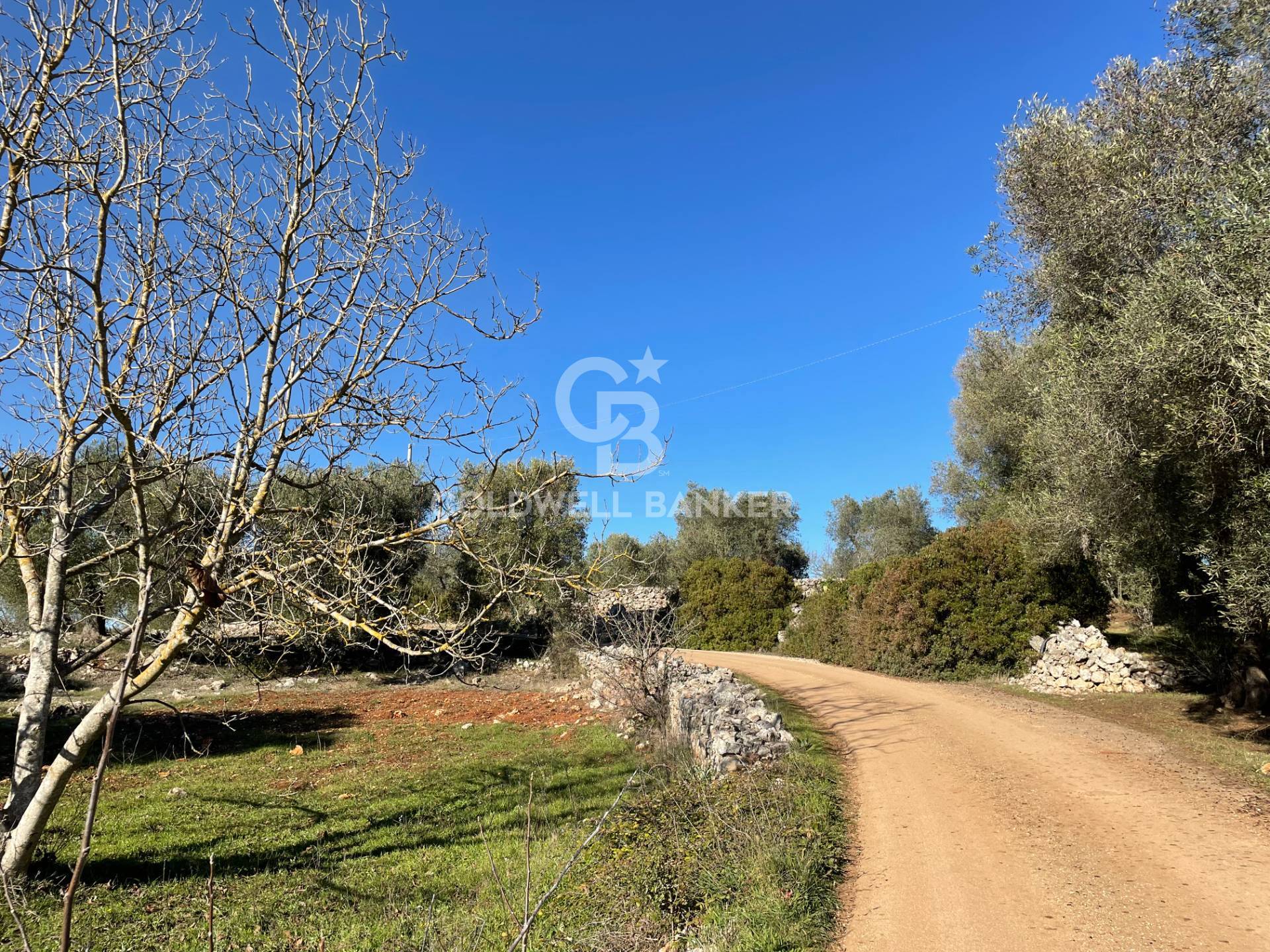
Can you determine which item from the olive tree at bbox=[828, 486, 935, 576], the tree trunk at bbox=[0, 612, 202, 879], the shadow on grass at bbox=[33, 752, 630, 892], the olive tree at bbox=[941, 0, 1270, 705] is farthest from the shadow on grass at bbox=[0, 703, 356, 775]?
the olive tree at bbox=[828, 486, 935, 576]

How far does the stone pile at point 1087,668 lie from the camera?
1405cm

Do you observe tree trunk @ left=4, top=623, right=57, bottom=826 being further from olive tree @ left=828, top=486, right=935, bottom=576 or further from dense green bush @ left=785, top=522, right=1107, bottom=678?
olive tree @ left=828, top=486, right=935, bottom=576

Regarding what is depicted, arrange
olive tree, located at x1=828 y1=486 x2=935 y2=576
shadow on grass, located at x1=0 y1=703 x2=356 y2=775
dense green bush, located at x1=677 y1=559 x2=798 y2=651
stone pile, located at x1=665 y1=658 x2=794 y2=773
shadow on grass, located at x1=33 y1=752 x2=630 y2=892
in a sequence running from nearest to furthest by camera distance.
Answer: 1. shadow on grass, located at x1=33 y1=752 x2=630 y2=892
2. stone pile, located at x1=665 y1=658 x2=794 y2=773
3. shadow on grass, located at x1=0 y1=703 x2=356 y2=775
4. dense green bush, located at x1=677 y1=559 x2=798 y2=651
5. olive tree, located at x1=828 y1=486 x2=935 y2=576

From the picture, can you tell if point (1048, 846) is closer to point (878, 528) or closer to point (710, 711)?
point (710, 711)

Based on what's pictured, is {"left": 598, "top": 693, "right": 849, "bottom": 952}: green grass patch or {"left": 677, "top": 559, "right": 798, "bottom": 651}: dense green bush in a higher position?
{"left": 677, "top": 559, "right": 798, "bottom": 651}: dense green bush

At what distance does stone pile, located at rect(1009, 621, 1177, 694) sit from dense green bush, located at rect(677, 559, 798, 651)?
12637 mm

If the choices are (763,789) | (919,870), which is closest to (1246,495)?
(919,870)

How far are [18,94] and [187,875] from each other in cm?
739

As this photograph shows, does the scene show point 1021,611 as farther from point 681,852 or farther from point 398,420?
point 398,420

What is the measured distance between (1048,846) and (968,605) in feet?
38.4

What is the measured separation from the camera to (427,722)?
16.0 meters

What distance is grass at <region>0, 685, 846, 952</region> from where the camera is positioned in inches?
222

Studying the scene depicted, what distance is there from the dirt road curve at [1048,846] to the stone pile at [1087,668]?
4.04 meters

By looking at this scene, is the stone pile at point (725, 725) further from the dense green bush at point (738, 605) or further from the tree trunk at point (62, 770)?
the dense green bush at point (738, 605)
